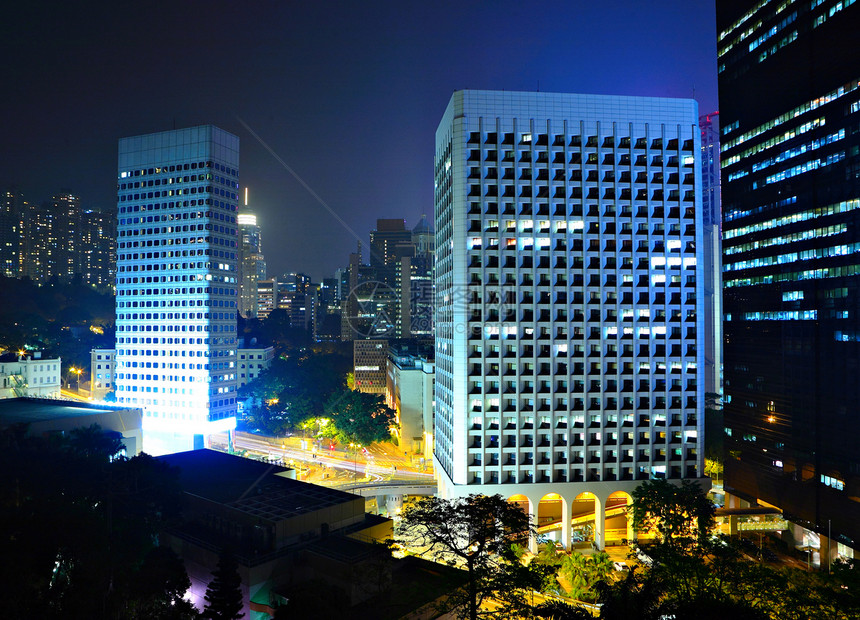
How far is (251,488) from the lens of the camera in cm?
4594

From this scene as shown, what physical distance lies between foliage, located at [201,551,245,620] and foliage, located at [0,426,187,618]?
153 centimetres

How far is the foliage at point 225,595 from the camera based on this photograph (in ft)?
93.7

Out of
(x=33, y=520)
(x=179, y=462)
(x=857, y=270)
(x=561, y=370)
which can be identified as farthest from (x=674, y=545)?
(x=179, y=462)

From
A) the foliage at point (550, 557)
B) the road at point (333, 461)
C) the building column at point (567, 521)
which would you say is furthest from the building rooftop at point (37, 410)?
the building column at point (567, 521)

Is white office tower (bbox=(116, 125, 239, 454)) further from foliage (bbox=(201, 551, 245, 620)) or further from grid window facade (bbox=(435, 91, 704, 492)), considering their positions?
foliage (bbox=(201, 551, 245, 620))

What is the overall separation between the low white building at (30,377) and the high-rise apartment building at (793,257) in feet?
329

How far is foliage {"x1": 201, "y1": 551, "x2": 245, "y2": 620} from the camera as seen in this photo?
28.5 meters

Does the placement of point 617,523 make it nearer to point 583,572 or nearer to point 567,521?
point 567,521

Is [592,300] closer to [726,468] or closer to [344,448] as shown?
[726,468]

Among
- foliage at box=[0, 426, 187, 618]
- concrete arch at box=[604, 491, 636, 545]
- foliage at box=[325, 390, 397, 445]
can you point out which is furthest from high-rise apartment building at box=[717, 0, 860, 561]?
foliage at box=[0, 426, 187, 618]

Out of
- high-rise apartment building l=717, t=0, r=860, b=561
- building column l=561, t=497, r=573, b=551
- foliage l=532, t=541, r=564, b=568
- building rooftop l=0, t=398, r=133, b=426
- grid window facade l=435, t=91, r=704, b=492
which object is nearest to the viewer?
foliage l=532, t=541, r=564, b=568

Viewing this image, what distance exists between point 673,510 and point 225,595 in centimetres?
3901

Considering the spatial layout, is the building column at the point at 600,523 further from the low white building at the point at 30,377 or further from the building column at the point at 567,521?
the low white building at the point at 30,377

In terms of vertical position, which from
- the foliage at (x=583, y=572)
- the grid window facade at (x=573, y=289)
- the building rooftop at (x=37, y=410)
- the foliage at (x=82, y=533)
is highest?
the grid window facade at (x=573, y=289)
